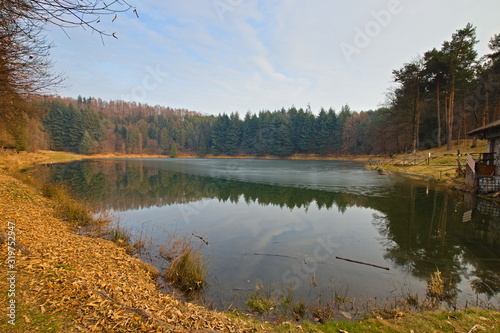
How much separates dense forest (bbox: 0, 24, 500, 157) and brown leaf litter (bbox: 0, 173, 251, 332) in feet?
27.6

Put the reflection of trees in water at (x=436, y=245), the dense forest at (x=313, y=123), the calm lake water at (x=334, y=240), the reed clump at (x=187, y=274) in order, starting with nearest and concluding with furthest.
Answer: the reed clump at (x=187, y=274) < the calm lake water at (x=334, y=240) < the reflection of trees in water at (x=436, y=245) < the dense forest at (x=313, y=123)

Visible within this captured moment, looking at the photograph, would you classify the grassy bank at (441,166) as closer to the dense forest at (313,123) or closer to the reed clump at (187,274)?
the dense forest at (313,123)

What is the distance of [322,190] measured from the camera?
74.0ft

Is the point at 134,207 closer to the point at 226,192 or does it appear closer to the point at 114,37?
the point at 226,192

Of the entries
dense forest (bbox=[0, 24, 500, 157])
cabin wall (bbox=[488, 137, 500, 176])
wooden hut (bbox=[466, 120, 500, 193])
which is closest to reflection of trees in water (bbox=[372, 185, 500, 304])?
wooden hut (bbox=[466, 120, 500, 193])

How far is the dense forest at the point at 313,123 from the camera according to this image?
35.9 meters

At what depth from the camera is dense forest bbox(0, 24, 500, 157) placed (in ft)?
118

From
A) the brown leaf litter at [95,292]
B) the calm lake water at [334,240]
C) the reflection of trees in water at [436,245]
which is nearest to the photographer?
the brown leaf litter at [95,292]

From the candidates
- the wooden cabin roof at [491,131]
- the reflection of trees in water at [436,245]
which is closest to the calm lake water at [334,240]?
the reflection of trees in water at [436,245]

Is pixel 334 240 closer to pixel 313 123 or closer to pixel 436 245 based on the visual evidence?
pixel 436 245

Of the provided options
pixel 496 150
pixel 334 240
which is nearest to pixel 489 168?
pixel 496 150

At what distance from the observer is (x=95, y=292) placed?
400cm

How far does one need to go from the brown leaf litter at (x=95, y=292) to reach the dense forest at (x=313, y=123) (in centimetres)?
842

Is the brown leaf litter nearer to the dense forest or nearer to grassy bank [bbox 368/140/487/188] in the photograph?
the dense forest
